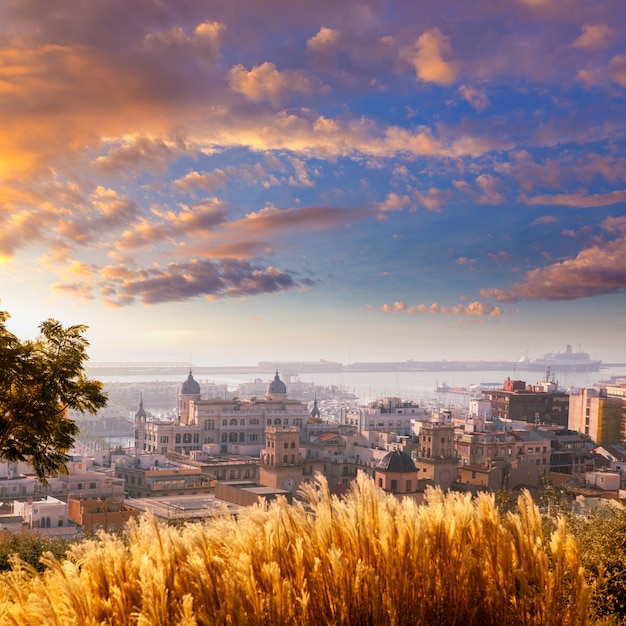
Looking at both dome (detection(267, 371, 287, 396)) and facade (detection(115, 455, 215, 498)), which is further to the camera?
dome (detection(267, 371, 287, 396))

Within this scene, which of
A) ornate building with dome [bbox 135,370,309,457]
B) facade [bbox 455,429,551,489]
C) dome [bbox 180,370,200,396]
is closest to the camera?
facade [bbox 455,429,551,489]

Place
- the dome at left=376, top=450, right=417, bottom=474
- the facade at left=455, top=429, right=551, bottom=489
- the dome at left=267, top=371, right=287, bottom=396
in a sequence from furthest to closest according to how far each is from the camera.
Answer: the dome at left=267, top=371, right=287, bottom=396
the facade at left=455, top=429, right=551, bottom=489
the dome at left=376, top=450, right=417, bottom=474

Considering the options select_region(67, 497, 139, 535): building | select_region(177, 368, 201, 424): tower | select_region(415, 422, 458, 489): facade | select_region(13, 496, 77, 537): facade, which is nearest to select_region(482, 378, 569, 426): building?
select_region(177, 368, 201, 424): tower

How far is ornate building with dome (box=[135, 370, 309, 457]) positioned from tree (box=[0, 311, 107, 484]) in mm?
46371

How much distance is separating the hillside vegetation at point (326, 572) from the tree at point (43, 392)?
380 cm

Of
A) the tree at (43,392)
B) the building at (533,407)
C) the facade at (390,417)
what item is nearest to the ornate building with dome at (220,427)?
the facade at (390,417)

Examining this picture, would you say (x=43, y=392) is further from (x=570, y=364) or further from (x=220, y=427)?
(x=570, y=364)

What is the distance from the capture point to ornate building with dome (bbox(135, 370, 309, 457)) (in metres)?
55.5

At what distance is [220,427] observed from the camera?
2280 inches

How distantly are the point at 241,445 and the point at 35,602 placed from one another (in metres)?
52.8

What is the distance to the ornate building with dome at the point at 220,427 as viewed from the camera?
55.5 m

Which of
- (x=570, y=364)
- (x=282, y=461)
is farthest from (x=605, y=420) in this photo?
(x=570, y=364)

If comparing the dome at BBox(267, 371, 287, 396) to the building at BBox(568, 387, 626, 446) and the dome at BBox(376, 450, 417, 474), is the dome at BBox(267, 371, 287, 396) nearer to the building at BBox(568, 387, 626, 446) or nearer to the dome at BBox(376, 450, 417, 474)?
the building at BBox(568, 387, 626, 446)

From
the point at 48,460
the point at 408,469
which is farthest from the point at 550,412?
the point at 48,460
